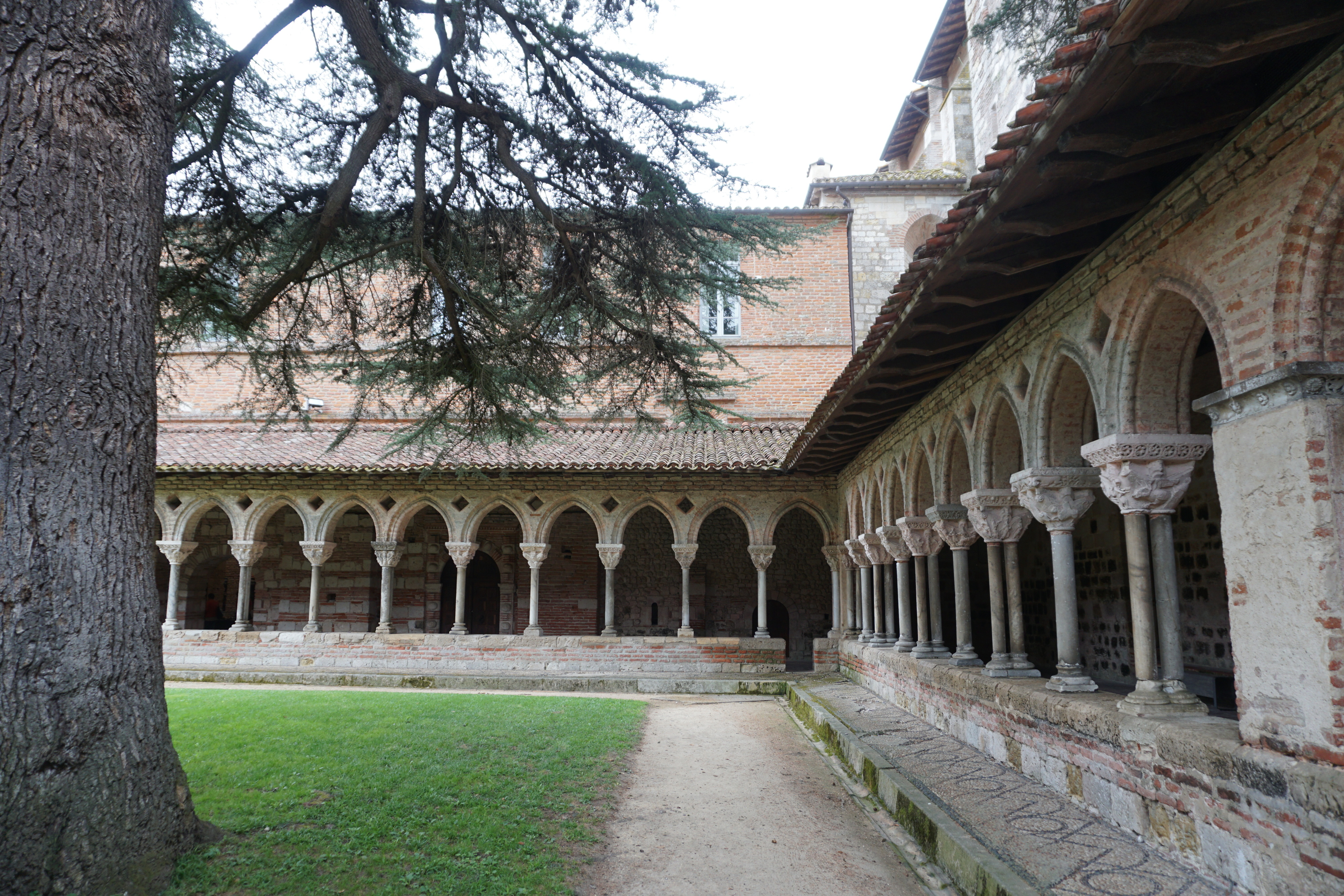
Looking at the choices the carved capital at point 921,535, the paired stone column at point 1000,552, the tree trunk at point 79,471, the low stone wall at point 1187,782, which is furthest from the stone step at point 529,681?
the tree trunk at point 79,471

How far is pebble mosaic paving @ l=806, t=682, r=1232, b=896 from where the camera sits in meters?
3.44

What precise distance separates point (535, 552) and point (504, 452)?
174 cm

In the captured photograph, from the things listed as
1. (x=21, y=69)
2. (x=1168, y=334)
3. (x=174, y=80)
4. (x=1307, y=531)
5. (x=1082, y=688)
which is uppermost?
(x=174, y=80)

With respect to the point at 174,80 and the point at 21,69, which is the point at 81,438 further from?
the point at 174,80

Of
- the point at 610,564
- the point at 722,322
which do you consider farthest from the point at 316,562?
the point at 722,322

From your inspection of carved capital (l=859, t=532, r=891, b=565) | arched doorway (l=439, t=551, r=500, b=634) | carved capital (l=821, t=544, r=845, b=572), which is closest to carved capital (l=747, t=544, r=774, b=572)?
carved capital (l=821, t=544, r=845, b=572)

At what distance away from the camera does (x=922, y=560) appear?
909 cm

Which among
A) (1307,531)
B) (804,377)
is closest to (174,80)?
(1307,531)

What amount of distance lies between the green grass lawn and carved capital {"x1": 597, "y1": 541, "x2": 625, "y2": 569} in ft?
16.9

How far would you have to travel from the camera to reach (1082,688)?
202 inches

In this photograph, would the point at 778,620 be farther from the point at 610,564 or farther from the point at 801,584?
the point at 610,564

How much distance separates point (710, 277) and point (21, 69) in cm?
430

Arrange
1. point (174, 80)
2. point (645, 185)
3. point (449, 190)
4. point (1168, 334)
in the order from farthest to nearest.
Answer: point (449, 190)
point (645, 185)
point (174, 80)
point (1168, 334)

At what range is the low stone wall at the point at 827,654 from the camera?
12.8 metres
